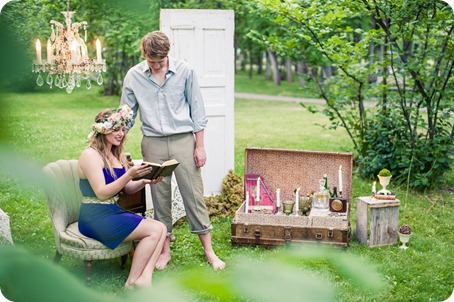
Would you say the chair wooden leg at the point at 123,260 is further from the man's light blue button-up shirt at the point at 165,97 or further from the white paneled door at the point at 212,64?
the white paneled door at the point at 212,64

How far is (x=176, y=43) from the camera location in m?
4.20

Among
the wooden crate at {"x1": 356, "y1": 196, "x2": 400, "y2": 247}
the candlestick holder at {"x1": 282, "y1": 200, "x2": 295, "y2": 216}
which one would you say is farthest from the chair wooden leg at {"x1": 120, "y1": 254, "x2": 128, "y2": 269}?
the wooden crate at {"x1": 356, "y1": 196, "x2": 400, "y2": 247}

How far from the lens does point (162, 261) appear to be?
329 centimetres

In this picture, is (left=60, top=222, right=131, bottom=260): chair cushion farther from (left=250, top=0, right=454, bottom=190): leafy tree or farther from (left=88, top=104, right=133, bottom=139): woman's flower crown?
(left=250, top=0, right=454, bottom=190): leafy tree

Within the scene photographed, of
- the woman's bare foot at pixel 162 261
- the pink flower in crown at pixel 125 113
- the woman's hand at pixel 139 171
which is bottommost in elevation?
the woman's bare foot at pixel 162 261

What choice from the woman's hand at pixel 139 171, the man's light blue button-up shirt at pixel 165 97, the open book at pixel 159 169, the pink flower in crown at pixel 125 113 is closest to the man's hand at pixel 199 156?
the man's light blue button-up shirt at pixel 165 97

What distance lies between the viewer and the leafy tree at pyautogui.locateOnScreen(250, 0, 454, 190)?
15.0ft

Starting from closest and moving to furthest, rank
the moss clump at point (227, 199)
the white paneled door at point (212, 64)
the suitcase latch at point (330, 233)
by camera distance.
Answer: the suitcase latch at point (330, 233), the white paneled door at point (212, 64), the moss clump at point (227, 199)

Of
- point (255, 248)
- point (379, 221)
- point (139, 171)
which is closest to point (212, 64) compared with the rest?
point (255, 248)

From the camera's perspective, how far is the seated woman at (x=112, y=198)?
2.71m

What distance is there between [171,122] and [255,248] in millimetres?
1019

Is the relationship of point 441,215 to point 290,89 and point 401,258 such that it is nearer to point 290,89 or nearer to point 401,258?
point 401,258

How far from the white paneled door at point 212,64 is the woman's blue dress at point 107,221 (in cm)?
162

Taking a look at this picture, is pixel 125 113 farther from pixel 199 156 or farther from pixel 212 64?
pixel 212 64
